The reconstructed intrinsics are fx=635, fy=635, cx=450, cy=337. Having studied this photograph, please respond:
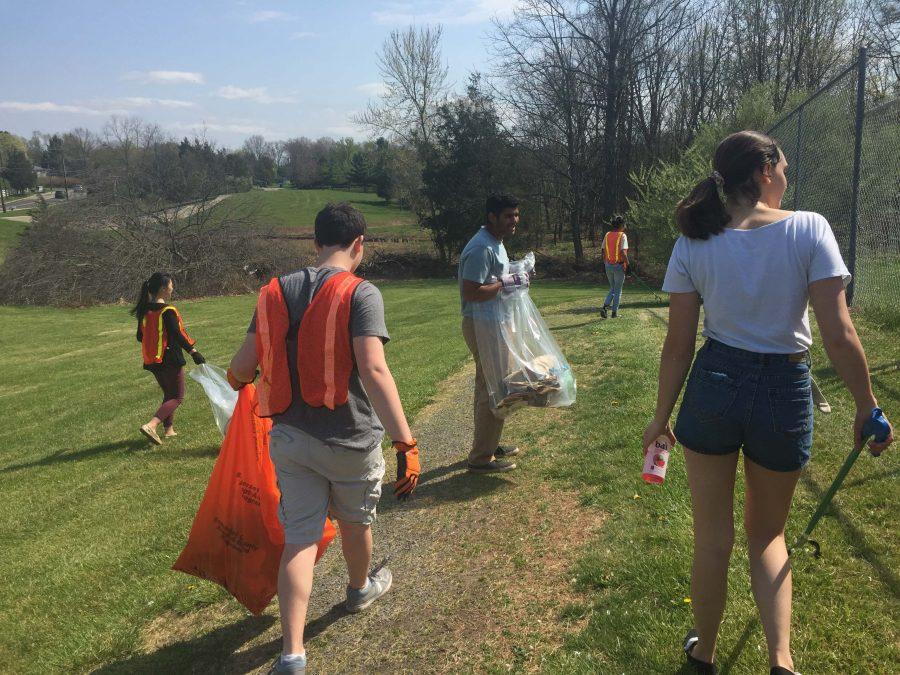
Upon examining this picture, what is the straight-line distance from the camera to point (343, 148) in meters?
88.3

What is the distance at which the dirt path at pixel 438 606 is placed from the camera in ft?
9.38

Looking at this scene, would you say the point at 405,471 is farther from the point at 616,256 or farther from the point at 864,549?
the point at 616,256

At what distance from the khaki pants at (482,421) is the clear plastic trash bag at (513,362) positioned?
11 centimetres

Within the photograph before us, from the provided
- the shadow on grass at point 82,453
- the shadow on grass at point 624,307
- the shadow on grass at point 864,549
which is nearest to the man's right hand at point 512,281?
the shadow on grass at point 864,549

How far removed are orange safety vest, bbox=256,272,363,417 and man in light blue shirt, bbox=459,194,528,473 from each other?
1722 millimetres

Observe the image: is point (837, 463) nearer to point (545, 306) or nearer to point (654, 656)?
point (654, 656)

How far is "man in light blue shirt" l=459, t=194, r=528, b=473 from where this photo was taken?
14.4 feet

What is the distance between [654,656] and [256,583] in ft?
6.17

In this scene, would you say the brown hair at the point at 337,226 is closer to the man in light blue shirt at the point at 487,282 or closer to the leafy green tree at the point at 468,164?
the man in light blue shirt at the point at 487,282

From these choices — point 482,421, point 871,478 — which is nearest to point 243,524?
point 482,421

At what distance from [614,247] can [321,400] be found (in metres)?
9.68

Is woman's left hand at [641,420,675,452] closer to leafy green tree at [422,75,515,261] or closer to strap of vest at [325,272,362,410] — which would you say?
strap of vest at [325,272,362,410]

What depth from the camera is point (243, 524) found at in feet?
10.6

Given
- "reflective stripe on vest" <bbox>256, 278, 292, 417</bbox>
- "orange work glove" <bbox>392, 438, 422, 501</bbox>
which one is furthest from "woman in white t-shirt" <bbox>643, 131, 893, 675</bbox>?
"reflective stripe on vest" <bbox>256, 278, 292, 417</bbox>
